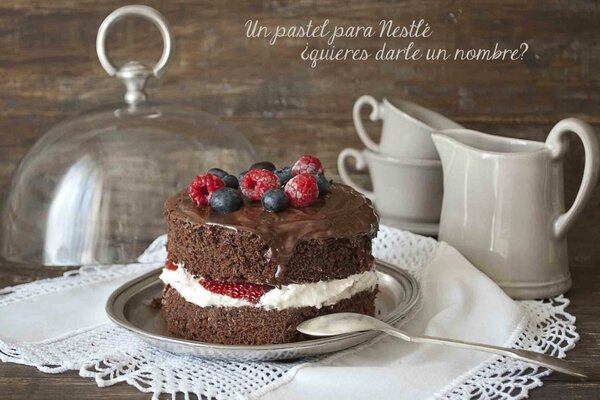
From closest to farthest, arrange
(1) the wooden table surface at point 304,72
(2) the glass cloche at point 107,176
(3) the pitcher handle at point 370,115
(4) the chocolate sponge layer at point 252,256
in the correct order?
(4) the chocolate sponge layer at point 252,256 < (2) the glass cloche at point 107,176 < (3) the pitcher handle at point 370,115 < (1) the wooden table surface at point 304,72

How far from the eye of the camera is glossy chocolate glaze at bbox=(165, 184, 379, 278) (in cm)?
125

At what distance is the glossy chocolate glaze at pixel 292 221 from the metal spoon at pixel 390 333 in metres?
0.10

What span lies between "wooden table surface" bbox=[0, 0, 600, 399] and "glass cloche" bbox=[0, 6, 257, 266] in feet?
1.55

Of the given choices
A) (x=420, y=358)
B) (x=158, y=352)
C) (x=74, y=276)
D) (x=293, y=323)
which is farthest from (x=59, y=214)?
(x=420, y=358)

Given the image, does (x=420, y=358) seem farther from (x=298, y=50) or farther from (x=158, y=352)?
(x=298, y=50)

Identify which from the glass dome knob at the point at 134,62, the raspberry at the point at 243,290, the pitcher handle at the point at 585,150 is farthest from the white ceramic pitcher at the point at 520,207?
the glass dome knob at the point at 134,62

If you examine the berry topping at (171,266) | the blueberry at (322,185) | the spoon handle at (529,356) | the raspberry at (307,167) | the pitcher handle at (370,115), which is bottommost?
the spoon handle at (529,356)

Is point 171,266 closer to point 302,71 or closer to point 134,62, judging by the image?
point 134,62

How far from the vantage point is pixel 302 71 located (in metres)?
2.29

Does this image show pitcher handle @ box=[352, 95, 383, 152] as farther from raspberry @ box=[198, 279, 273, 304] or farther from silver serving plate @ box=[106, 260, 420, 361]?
raspberry @ box=[198, 279, 273, 304]

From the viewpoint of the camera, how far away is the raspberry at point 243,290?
1.29 meters

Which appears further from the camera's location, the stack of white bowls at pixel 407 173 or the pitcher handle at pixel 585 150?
the stack of white bowls at pixel 407 173

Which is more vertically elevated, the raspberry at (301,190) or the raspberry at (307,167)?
the raspberry at (307,167)

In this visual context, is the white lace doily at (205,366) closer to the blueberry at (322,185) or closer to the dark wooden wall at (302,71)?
the blueberry at (322,185)
